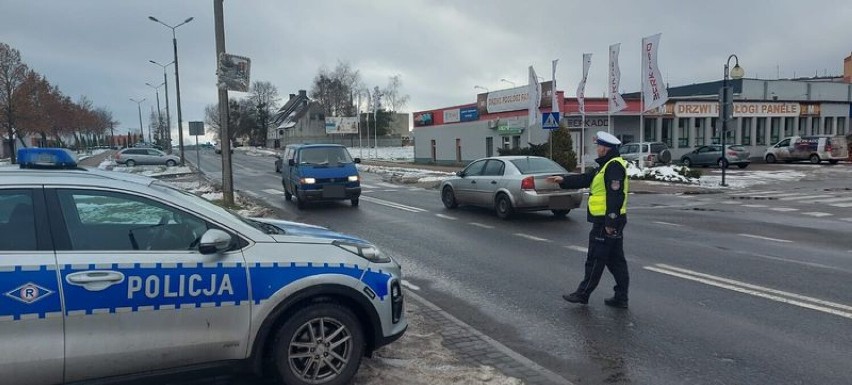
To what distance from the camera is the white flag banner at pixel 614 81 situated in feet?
89.2

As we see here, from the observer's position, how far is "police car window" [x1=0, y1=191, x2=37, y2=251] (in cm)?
342

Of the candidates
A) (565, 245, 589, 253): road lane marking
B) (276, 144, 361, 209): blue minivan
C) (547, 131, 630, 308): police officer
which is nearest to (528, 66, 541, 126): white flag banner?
(276, 144, 361, 209): blue minivan

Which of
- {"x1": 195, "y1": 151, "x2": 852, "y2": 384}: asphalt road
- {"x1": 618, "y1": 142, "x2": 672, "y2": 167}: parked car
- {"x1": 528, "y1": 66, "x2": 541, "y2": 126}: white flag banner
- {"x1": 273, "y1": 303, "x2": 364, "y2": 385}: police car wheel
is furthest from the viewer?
{"x1": 618, "y1": 142, "x2": 672, "y2": 167}: parked car

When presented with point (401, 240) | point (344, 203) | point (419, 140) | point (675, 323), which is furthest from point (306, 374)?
point (419, 140)

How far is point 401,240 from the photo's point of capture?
36.3ft

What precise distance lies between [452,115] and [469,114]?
2.37 m

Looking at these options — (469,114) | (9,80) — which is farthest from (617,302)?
(9,80)

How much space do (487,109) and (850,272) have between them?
33.3 m

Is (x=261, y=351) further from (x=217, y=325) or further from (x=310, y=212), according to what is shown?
(x=310, y=212)

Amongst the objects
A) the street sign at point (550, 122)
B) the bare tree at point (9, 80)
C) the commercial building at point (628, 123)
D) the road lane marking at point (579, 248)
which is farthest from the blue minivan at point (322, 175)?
the bare tree at point (9, 80)

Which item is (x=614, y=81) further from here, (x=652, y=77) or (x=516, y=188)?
(x=516, y=188)

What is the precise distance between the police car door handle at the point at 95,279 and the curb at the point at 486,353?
2.53m

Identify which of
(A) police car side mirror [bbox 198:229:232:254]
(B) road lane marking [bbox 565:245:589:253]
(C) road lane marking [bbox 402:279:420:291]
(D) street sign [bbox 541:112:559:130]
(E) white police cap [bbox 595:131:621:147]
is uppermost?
(D) street sign [bbox 541:112:559:130]

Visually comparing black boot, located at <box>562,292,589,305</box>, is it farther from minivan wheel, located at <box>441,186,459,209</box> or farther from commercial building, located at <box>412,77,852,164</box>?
commercial building, located at <box>412,77,852,164</box>
